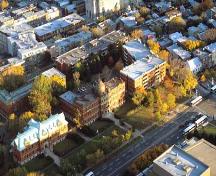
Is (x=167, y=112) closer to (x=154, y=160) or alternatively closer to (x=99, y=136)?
(x=99, y=136)

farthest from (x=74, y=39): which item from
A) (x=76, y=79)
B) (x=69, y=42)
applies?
(x=76, y=79)

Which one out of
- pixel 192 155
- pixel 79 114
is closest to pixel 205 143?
pixel 192 155

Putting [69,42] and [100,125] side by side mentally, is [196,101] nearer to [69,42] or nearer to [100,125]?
[100,125]

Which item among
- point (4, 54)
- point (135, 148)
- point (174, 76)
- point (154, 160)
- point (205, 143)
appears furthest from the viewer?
point (4, 54)

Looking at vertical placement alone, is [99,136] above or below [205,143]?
below

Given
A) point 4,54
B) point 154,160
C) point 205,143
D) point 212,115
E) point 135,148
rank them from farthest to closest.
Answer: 1. point 4,54
2. point 212,115
3. point 135,148
4. point 205,143
5. point 154,160

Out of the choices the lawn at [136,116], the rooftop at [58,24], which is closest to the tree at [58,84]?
the lawn at [136,116]
